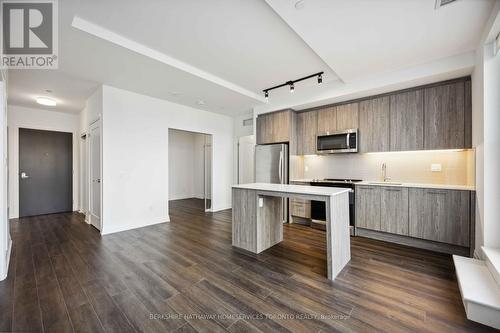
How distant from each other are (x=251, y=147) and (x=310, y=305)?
14.0 ft

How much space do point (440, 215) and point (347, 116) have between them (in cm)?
215

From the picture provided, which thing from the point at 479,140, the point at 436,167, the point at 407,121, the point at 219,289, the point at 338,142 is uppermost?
the point at 407,121

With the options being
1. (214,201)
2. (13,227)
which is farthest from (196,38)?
(13,227)

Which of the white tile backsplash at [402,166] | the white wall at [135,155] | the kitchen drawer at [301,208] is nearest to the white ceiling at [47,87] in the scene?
the white wall at [135,155]

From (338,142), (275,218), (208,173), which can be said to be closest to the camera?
(275,218)

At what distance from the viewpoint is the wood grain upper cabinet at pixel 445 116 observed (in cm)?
301

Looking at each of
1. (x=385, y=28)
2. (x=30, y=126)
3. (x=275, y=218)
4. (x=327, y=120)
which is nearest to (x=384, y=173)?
(x=327, y=120)

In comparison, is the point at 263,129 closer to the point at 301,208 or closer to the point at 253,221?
the point at 301,208

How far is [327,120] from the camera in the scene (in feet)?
14.3

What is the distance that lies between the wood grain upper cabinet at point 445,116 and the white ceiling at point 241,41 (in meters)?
0.55

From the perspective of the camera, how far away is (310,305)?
6.00ft

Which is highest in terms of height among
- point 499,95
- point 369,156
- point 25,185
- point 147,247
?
point 499,95

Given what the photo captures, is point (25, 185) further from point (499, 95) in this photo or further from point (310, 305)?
point (499, 95)

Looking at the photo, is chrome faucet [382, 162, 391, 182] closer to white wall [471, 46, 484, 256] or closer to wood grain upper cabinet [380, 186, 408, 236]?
wood grain upper cabinet [380, 186, 408, 236]
